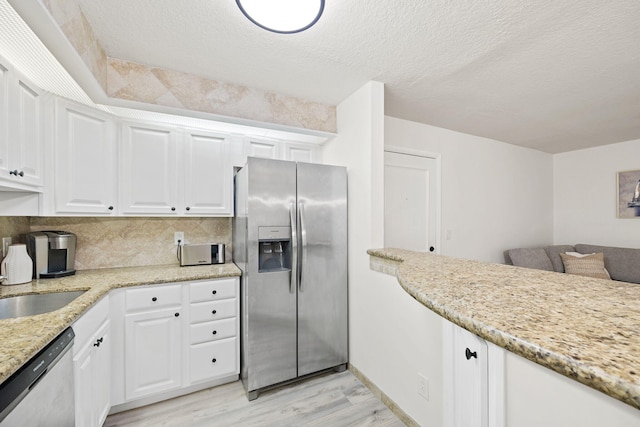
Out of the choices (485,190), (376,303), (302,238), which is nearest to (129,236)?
(302,238)

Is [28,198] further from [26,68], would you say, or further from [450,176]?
[450,176]

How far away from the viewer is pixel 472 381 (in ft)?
2.64

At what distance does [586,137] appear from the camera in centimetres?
358

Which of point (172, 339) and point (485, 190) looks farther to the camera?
point (485, 190)

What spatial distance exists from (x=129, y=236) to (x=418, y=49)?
266 cm

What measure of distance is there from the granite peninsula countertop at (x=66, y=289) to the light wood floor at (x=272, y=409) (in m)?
0.88

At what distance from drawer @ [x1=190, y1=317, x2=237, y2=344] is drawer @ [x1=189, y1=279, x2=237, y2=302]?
19 centimetres

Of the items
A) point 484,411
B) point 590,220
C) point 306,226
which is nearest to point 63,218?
point 306,226

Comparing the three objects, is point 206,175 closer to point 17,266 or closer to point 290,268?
point 290,268

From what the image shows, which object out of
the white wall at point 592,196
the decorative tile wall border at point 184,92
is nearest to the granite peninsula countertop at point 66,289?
the decorative tile wall border at point 184,92

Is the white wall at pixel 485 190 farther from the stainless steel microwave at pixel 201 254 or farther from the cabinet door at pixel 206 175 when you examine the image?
the stainless steel microwave at pixel 201 254

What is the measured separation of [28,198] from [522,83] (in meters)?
3.61

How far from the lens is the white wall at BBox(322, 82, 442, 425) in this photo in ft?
5.41

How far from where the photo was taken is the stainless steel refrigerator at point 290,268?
2021 mm
